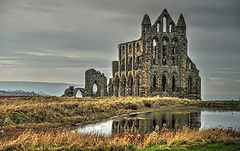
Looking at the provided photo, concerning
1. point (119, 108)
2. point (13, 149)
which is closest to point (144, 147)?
point (13, 149)

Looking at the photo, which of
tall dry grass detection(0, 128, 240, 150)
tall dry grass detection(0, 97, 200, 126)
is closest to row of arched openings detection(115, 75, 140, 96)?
tall dry grass detection(0, 97, 200, 126)

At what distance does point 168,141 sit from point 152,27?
6109 centimetres

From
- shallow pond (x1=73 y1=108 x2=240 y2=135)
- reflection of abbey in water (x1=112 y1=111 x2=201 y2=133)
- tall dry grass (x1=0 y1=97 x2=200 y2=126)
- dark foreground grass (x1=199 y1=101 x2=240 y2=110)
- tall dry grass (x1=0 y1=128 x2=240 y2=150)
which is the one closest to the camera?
tall dry grass (x1=0 y1=128 x2=240 y2=150)

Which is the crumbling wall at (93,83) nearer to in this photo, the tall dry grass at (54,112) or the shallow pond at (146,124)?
the tall dry grass at (54,112)

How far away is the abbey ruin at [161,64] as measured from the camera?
7425 cm

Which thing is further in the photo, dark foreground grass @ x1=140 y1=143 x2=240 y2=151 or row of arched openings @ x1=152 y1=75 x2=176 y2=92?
row of arched openings @ x1=152 y1=75 x2=176 y2=92

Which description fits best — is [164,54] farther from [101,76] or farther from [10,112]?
[10,112]

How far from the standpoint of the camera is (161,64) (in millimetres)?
76312

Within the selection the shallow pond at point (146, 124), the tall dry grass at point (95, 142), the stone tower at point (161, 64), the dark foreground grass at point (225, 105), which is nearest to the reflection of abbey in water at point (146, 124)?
the shallow pond at point (146, 124)

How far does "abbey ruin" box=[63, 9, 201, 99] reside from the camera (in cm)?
7425

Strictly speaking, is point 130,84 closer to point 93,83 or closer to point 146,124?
point 93,83

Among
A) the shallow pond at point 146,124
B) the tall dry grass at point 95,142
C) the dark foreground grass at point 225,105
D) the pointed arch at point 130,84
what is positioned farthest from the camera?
the pointed arch at point 130,84

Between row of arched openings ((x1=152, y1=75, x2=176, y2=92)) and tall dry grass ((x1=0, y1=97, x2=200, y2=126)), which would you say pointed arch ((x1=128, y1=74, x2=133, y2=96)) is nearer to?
row of arched openings ((x1=152, y1=75, x2=176, y2=92))

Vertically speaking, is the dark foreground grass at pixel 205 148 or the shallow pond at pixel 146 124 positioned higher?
the dark foreground grass at pixel 205 148
